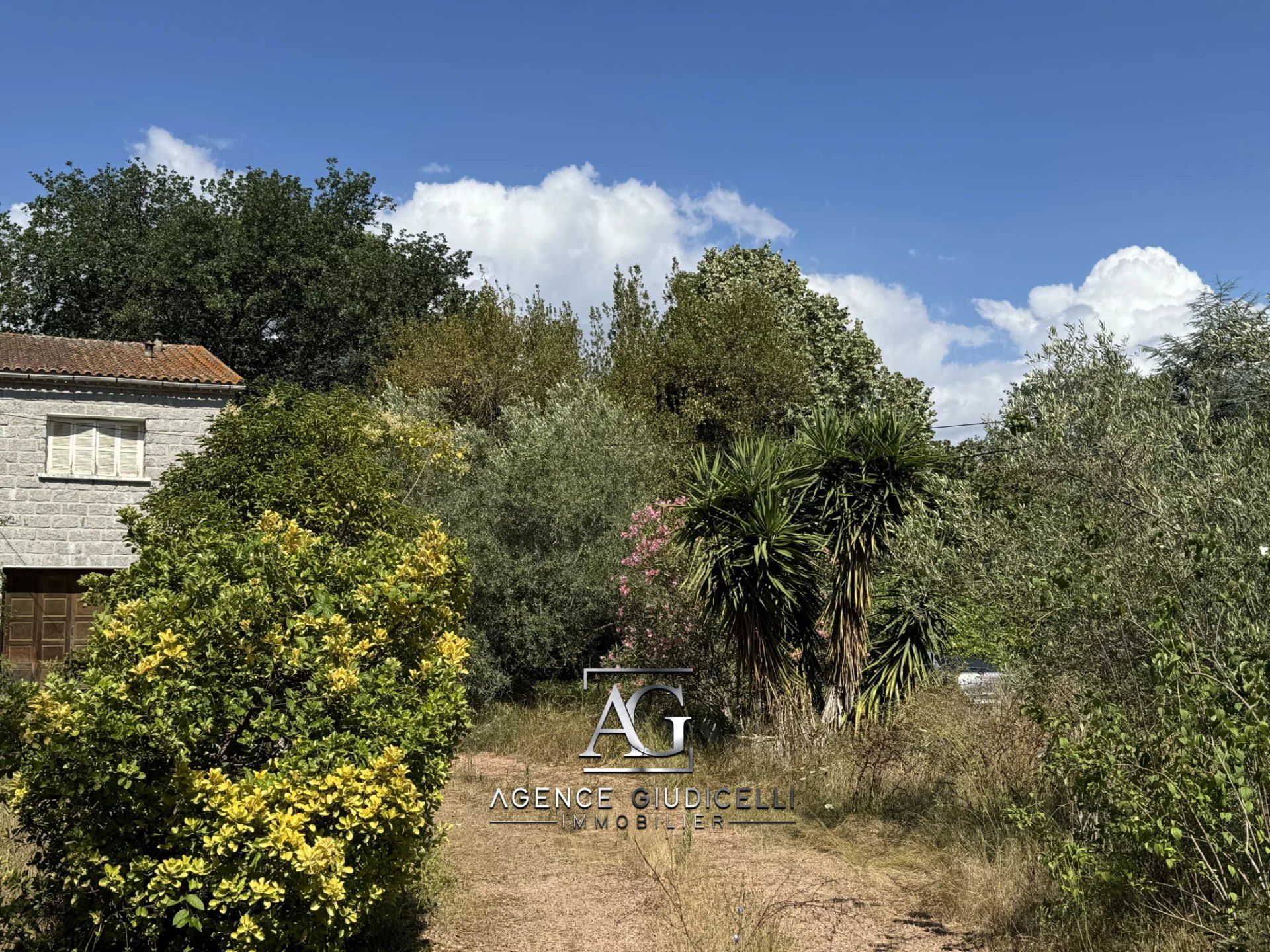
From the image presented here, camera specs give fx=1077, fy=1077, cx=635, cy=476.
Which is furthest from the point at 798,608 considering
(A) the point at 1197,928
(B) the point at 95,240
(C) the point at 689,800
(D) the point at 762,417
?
(B) the point at 95,240

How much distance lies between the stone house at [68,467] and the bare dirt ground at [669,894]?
12197 millimetres

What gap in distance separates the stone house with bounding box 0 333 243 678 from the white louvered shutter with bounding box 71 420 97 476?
0.02m

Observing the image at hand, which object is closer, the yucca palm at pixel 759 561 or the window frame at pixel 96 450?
the yucca palm at pixel 759 561

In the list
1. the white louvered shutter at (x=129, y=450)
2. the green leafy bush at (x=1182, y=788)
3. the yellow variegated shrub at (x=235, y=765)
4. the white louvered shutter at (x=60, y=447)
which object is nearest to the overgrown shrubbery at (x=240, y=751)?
the yellow variegated shrub at (x=235, y=765)

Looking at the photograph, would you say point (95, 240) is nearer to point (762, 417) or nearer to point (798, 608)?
point (762, 417)

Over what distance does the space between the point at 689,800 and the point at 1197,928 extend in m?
5.75

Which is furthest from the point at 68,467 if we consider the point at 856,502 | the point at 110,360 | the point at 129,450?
the point at 856,502

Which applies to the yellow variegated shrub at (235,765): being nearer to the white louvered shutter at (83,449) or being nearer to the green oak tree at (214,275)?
the white louvered shutter at (83,449)

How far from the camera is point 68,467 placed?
762 inches

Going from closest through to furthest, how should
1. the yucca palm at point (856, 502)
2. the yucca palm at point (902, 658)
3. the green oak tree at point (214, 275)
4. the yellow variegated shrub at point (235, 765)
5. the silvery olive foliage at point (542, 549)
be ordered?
the yellow variegated shrub at point (235, 765)
the yucca palm at point (856, 502)
the yucca palm at point (902, 658)
the silvery olive foliage at point (542, 549)
the green oak tree at point (214, 275)

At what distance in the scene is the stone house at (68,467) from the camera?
1902 centimetres

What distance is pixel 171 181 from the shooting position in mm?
34094


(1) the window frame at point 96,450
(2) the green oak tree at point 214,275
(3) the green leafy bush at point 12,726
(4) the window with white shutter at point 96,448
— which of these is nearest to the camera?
(3) the green leafy bush at point 12,726

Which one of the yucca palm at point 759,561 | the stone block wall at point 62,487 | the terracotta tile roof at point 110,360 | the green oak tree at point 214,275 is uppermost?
the green oak tree at point 214,275
